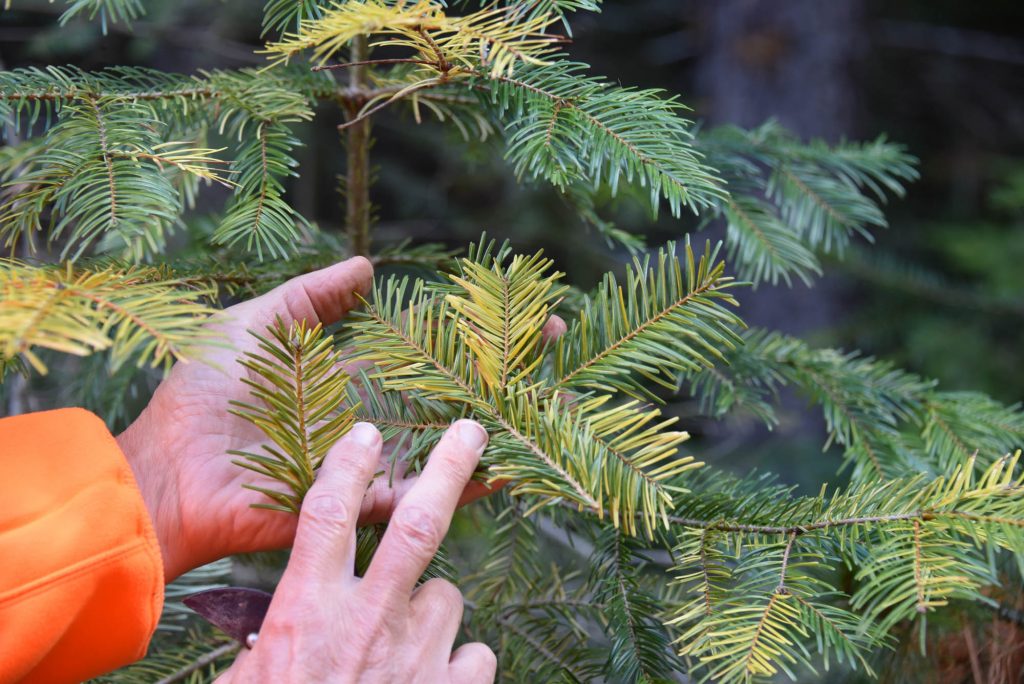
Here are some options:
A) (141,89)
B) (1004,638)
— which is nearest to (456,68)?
(141,89)

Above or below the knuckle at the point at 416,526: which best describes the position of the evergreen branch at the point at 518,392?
above

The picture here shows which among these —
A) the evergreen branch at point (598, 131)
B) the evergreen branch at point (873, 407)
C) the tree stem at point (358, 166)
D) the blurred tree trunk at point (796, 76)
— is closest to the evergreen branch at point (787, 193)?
the evergreen branch at point (873, 407)

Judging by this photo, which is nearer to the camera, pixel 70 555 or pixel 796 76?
pixel 70 555

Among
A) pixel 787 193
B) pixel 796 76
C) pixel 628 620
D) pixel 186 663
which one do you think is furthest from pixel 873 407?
pixel 796 76

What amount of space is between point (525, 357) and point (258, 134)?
41cm

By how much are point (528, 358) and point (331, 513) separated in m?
0.24

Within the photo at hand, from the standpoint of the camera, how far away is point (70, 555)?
2.28 ft

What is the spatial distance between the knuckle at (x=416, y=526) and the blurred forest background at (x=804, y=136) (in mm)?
700

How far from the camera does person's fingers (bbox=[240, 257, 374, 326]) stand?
0.84 meters

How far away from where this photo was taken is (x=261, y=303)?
0.84 metres

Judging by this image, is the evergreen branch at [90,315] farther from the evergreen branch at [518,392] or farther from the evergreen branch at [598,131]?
the evergreen branch at [598,131]

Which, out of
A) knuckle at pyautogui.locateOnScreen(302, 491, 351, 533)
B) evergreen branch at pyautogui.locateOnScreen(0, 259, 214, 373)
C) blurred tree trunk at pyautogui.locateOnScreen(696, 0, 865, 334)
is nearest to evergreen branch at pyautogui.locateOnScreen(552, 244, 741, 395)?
knuckle at pyautogui.locateOnScreen(302, 491, 351, 533)

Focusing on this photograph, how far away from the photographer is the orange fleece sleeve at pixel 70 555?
2.25ft

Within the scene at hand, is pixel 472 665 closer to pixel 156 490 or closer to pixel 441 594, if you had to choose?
pixel 441 594
